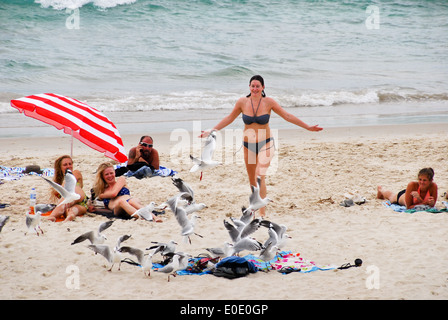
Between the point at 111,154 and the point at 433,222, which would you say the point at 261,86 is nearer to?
the point at 111,154

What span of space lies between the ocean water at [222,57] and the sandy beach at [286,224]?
9.35 ft

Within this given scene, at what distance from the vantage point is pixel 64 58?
700 inches

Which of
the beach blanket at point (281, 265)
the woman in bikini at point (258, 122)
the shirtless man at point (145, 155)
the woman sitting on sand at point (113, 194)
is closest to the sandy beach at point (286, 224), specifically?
the beach blanket at point (281, 265)

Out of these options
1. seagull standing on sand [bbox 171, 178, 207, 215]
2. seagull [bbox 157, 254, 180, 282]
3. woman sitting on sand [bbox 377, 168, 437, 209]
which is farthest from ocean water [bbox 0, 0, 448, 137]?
seagull [bbox 157, 254, 180, 282]

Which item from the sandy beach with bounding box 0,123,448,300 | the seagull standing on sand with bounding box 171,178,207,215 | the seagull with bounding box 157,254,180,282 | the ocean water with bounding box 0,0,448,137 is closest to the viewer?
the sandy beach with bounding box 0,123,448,300

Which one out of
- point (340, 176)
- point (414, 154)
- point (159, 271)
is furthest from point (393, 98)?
point (159, 271)

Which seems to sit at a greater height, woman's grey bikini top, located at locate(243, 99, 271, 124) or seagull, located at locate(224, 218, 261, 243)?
woman's grey bikini top, located at locate(243, 99, 271, 124)

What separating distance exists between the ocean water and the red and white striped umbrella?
15.1 ft

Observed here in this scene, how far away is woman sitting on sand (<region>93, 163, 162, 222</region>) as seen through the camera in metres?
5.87

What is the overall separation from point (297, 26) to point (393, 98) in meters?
9.22

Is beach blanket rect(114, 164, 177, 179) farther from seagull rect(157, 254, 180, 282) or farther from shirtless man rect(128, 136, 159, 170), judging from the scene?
seagull rect(157, 254, 180, 282)

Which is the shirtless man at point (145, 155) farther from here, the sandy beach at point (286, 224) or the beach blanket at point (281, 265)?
the beach blanket at point (281, 265)

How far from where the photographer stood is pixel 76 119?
586cm

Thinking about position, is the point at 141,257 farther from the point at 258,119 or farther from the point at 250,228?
the point at 258,119
